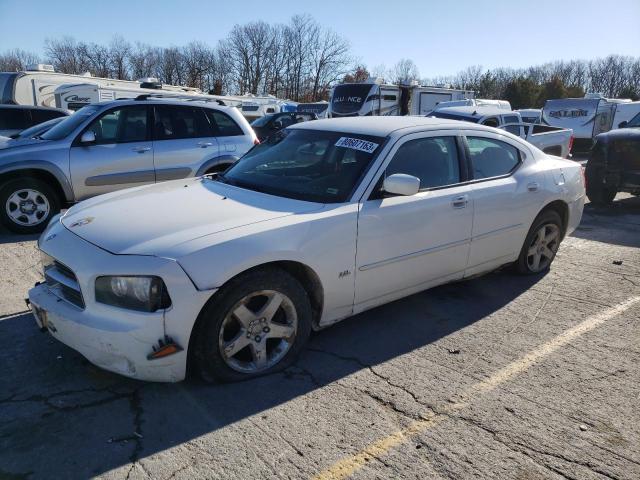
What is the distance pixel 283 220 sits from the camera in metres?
3.13

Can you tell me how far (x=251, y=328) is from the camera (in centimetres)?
306

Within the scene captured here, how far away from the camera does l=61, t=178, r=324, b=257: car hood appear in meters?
2.88

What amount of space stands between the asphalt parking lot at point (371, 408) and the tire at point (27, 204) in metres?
2.71

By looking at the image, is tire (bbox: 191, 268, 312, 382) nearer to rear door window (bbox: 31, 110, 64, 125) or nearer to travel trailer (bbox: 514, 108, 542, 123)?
rear door window (bbox: 31, 110, 64, 125)

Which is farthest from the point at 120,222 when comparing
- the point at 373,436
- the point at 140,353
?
the point at 373,436

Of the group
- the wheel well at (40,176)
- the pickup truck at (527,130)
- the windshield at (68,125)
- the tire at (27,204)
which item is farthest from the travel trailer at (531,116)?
the tire at (27,204)

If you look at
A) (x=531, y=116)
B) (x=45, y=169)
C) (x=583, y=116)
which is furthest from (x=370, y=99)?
(x=45, y=169)

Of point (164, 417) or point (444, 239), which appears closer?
point (164, 417)

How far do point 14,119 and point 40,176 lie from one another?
511 cm

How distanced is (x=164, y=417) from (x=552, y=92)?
55582 mm

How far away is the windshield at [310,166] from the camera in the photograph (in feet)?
11.7

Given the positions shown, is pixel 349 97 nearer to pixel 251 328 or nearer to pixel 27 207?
pixel 27 207

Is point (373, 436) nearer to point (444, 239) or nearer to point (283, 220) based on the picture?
point (283, 220)

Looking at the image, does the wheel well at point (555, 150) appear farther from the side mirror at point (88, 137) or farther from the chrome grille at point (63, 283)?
the chrome grille at point (63, 283)
